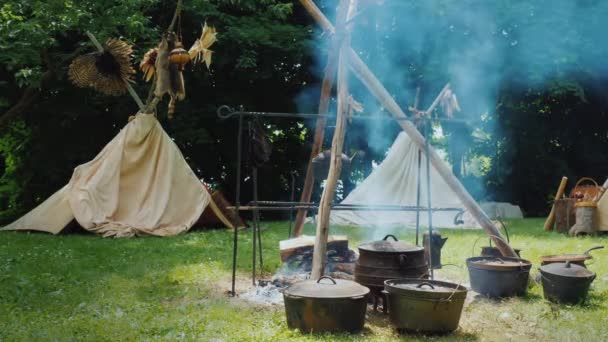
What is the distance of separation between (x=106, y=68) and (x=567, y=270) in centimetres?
571

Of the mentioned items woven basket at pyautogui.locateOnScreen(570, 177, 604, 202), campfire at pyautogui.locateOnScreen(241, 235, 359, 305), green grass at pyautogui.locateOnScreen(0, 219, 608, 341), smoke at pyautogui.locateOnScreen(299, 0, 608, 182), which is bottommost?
green grass at pyautogui.locateOnScreen(0, 219, 608, 341)

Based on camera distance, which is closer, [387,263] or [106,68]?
[387,263]

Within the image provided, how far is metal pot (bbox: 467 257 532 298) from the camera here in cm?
494

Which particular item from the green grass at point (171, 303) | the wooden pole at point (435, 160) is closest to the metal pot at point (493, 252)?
the wooden pole at point (435, 160)

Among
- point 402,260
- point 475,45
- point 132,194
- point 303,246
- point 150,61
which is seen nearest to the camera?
point 402,260

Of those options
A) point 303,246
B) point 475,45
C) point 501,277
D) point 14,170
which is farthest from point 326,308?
point 475,45

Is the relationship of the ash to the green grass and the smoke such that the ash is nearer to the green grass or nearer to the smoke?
the green grass

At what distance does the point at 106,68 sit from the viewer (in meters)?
7.29

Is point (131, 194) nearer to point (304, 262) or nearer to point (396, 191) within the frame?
point (304, 262)

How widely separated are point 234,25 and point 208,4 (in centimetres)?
70

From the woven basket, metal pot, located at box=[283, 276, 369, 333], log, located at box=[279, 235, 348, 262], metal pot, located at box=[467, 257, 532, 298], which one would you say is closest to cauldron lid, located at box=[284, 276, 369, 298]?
metal pot, located at box=[283, 276, 369, 333]

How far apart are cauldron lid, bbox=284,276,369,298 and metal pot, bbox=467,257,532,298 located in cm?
157

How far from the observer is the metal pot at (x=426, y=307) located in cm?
383

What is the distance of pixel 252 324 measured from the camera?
4.12 metres
